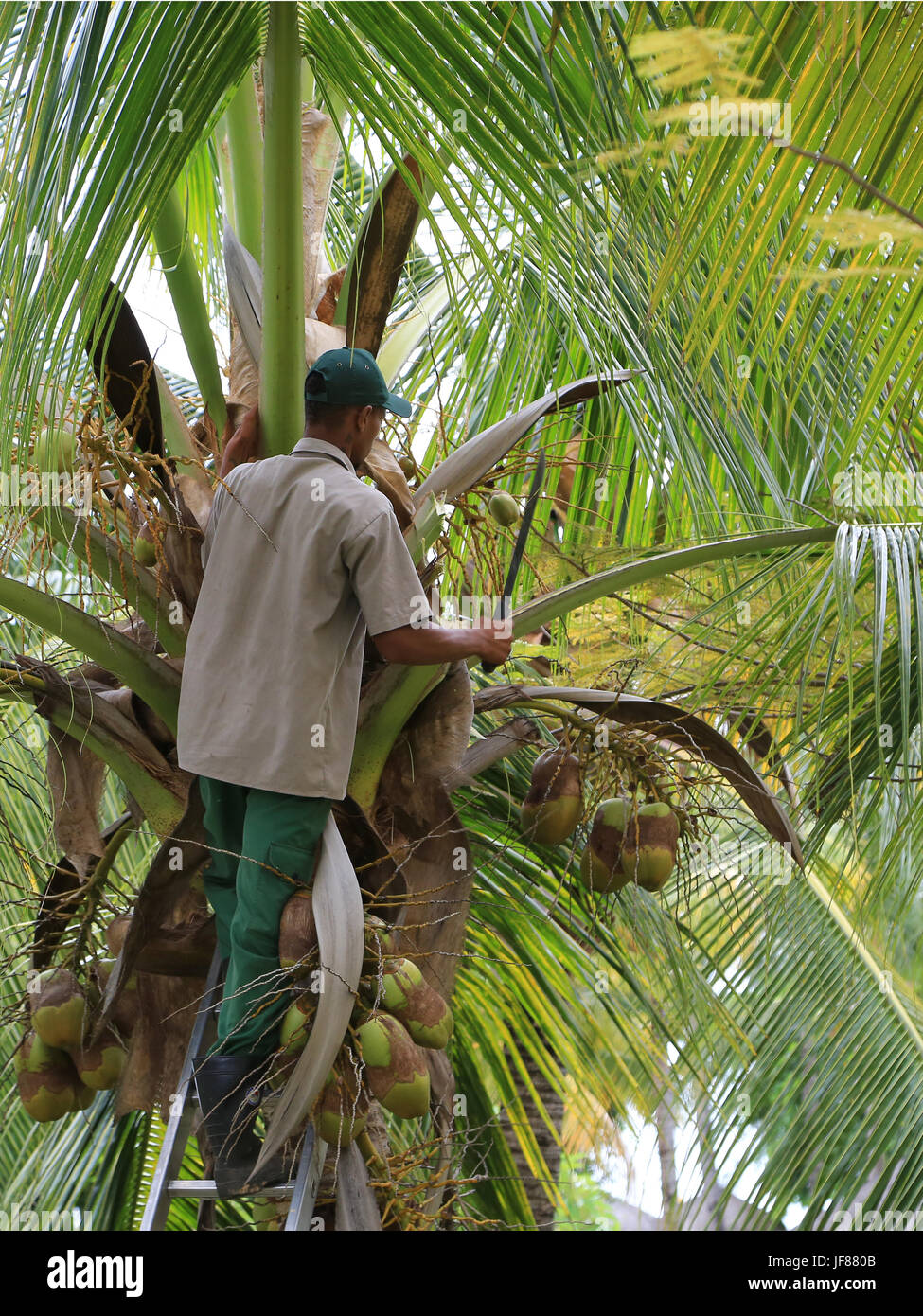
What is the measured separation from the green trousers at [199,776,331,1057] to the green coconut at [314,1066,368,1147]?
12 centimetres

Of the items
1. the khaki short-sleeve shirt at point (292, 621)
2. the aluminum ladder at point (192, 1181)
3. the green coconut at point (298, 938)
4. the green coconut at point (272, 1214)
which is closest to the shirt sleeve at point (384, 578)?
→ the khaki short-sleeve shirt at point (292, 621)

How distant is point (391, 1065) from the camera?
2.06 meters

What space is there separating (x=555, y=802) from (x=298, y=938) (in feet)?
2.16

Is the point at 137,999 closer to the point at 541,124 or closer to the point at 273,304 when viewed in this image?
the point at 273,304

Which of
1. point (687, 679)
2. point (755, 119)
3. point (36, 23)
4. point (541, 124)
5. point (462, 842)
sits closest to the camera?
point (755, 119)

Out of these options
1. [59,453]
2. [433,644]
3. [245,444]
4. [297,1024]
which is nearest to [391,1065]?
[297,1024]

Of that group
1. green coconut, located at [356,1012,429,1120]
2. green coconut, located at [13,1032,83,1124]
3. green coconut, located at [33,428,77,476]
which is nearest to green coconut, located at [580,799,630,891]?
green coconut, located at [356,1012,429,1120]

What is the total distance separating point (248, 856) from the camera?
218cm

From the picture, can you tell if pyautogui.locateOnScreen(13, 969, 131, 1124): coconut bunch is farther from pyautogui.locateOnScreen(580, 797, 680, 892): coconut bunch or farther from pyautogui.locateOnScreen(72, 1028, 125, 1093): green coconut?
pyautogui.locateOnScreen(580, 797, 680, 892): coconut bunch

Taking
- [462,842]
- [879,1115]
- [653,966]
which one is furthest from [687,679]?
[879,1115]

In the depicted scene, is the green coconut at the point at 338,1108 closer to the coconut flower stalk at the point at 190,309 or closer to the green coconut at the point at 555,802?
the green coconut at the point at 555,802

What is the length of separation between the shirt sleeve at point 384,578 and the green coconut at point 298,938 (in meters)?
0.47

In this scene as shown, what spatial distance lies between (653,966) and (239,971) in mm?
1710

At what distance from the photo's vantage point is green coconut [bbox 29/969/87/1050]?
245 centimetres
